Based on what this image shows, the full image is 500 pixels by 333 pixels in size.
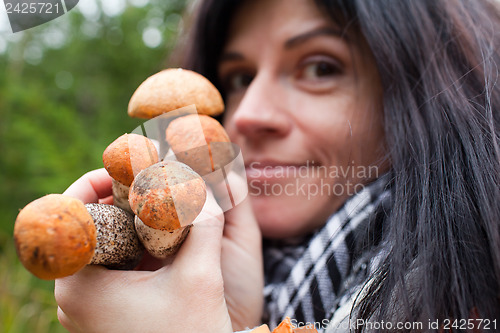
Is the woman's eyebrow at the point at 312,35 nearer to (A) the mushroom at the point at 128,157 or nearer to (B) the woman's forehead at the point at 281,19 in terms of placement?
(B) the woman's forehead at the point at 281,19

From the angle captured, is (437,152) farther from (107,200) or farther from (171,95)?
(107,200)

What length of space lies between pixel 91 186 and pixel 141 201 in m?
0.25

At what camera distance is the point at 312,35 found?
845 mm

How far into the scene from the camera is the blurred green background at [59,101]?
5.60ft

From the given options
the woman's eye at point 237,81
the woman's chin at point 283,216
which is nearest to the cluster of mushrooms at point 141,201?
the woman's chin at point 283,216

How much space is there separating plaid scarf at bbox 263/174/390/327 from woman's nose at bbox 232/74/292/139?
228 millimetres

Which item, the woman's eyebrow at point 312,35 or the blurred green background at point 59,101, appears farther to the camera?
the blurred green background at point 59,101

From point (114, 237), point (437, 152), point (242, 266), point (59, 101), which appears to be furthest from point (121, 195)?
point (59, 101)

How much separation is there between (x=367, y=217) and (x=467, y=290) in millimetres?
236

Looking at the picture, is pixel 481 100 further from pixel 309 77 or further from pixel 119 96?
pixel 119 96

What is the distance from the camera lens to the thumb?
535 mm

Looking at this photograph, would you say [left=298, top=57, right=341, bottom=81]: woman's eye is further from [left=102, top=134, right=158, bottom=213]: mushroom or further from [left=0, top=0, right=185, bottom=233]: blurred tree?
[left=0, top=0, right=185, bottom=233]: blurred tree

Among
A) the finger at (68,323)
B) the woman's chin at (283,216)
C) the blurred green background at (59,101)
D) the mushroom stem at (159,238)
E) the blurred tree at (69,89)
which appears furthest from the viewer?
the blurred tree at (69,89)

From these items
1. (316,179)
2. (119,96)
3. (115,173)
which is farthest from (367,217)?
(119,96)
